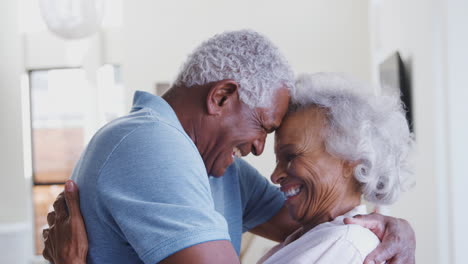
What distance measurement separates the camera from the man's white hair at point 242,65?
1248mm

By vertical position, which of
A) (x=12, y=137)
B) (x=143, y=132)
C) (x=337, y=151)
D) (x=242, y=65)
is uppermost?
(x=242, y=65)

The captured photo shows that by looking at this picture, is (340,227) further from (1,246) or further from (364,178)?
(1,246)

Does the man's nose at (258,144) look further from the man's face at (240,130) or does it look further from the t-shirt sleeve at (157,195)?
the t-shirt sleeve at (157,195)

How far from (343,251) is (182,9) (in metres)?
4.55

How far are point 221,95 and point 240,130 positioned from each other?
0.37 ft

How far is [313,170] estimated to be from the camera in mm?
1411

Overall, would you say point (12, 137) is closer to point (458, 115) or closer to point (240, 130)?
point (458, 115)

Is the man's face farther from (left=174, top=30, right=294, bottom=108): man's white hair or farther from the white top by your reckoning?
the white top

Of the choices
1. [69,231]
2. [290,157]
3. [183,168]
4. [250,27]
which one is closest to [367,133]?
[290,157]

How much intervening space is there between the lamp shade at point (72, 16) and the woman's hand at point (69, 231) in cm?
263

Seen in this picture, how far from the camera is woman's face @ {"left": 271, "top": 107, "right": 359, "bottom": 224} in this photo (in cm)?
141

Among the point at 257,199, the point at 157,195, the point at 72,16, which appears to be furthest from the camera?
the point at 72,16

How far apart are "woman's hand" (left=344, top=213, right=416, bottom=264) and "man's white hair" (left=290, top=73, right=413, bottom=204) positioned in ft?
0.34

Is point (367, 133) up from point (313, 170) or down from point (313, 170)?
up
